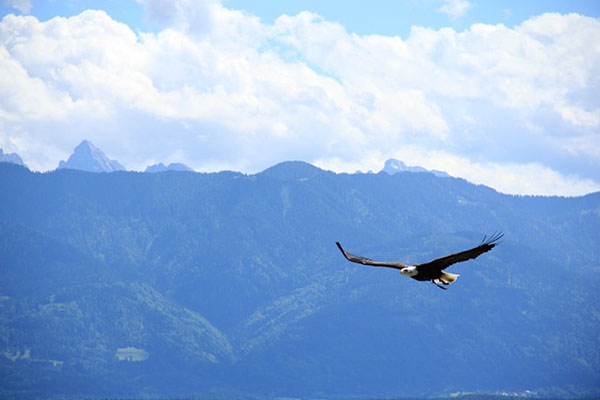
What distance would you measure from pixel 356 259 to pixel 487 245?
23.2 ft

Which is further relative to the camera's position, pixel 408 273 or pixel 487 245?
pixel 408 273

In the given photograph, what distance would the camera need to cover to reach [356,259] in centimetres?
4016

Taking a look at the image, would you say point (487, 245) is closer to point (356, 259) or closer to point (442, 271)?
point (442, 271)

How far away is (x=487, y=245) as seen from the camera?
34.9 m

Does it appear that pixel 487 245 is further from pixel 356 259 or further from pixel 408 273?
pixel 356 259

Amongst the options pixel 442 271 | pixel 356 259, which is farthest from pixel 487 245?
pixel 356 259

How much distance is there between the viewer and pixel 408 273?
123 ft

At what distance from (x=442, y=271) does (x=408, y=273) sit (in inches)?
65.2

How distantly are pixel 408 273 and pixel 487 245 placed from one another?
3904 mm

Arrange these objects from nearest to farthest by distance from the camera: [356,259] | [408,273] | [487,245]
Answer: [487,245] → [408,273] → [356,259]

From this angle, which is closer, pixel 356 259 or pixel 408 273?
pixel 408 273

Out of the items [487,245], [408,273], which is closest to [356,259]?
[408,273]

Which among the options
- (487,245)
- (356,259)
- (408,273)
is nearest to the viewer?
(487,245)

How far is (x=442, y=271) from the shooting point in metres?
38.1
